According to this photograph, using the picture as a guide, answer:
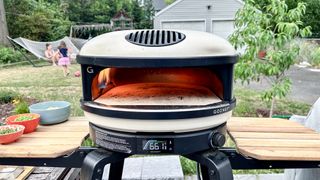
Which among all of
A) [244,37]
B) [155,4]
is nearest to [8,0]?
[155,4]

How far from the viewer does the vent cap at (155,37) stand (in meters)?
0.75

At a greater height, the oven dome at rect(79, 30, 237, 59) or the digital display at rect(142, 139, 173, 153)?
the oven dome at rect(79, 30, 237, 59)

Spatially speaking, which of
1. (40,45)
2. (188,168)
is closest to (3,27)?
(40,45)

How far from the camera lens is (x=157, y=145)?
0.75 m

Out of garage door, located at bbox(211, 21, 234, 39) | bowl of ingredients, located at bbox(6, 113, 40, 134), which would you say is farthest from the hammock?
bowl of ingredients, located at bbox(6, 113, 40, 134)

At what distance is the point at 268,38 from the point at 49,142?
164cm

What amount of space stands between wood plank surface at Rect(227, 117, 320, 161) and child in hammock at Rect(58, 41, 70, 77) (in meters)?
5.15

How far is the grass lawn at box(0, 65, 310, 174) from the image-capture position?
3139 mm

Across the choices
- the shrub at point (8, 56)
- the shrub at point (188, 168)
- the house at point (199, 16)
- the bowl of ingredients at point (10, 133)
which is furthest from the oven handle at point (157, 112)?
the house at point (199, 16)

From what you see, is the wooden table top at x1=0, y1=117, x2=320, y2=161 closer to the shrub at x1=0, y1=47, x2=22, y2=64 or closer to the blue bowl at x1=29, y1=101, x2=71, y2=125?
the blue bowl at x1=29, y1=101, x2=71, y2=125

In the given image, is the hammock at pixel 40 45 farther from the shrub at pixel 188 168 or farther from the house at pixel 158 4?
the house at pixel 158 4

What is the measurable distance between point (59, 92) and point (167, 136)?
12.0 feet

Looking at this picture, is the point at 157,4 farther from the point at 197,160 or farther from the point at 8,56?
the point at 197,160

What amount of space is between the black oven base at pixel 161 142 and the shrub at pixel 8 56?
7553 mm
